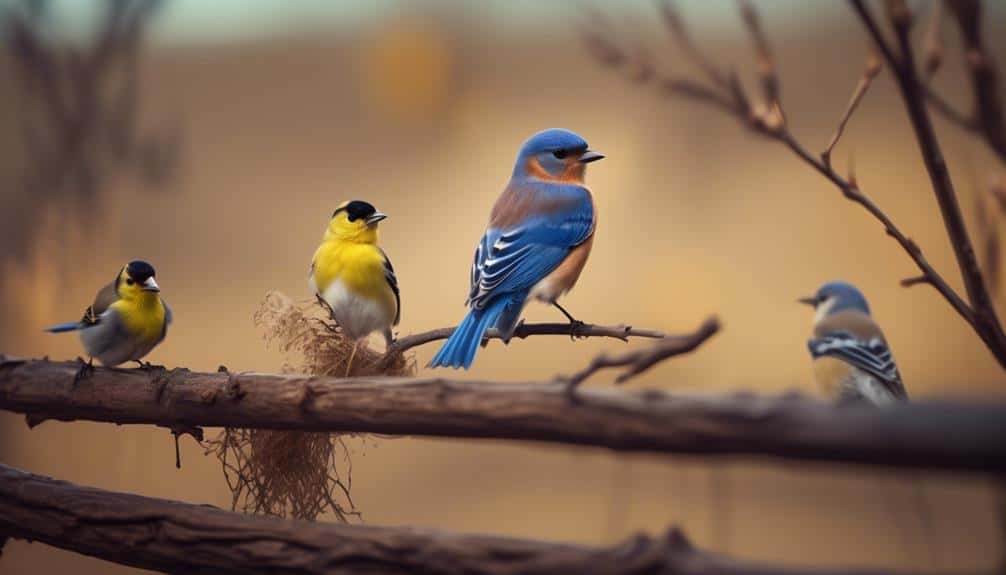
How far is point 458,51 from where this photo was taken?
234 cm

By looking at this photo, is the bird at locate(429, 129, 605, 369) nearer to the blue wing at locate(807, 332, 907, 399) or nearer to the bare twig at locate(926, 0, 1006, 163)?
the blue wing at locate(807, 332, 907, 399)

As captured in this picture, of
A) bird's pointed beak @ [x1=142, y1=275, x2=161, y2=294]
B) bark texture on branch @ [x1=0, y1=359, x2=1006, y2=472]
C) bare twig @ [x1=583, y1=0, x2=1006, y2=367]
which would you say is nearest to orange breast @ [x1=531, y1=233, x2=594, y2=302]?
bark texture on branch @ [x1=0, y1=359, x2=1006, y2=472]

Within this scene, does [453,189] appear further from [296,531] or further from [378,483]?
[296,531]

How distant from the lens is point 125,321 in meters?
Result: 1.60

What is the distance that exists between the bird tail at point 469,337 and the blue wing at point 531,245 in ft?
0.05

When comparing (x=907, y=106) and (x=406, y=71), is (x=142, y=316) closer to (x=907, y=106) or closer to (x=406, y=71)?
(x=406, y=71)

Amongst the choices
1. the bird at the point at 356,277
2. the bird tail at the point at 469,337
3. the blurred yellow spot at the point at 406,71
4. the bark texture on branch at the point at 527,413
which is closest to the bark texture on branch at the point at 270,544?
the bark texture on branch at the point at 527,413

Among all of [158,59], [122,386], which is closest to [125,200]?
[158,59]

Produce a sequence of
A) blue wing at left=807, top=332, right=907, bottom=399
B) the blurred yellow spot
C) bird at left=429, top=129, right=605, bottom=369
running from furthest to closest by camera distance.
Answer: the blurred yellow spot → bird at left=429, top=129, right=605, bottom=369 → blue wing at left=807, top=332, right=907, bottom=399

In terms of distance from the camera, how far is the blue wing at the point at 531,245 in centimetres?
149

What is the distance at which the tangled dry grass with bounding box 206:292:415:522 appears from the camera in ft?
5.30

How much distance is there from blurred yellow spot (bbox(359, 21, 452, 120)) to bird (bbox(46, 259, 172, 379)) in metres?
0.90

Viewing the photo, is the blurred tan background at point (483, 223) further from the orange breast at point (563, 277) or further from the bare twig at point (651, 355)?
the bare twig at point (651, 355)

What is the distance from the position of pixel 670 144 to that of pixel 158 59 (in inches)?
54.6
